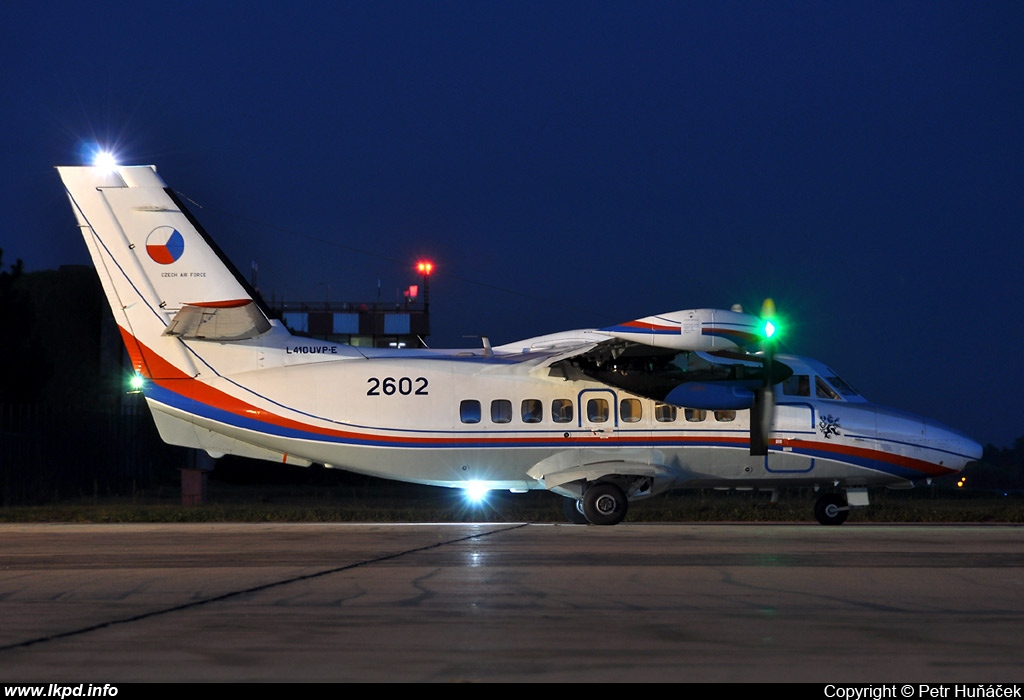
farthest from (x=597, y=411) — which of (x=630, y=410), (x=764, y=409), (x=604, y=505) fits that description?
(x=764, y=409)

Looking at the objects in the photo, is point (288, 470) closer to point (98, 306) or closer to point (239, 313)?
point (239, 313)

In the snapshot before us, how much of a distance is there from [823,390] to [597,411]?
466 cm

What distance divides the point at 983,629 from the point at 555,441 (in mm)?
13126

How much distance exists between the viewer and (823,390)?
22.0m

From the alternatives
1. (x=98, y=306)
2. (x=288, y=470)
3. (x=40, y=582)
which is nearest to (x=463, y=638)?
(x=40, y=582)

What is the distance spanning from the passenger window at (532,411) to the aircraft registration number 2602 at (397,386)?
196 centimetres

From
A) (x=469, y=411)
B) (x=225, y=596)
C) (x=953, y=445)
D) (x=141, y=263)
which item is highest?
(x=141, y=263)

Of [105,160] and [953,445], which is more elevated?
[105,160]

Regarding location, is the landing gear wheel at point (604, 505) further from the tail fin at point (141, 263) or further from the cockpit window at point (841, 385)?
the tail fin at point (141, 263)

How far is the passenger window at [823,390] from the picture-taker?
22000 millimetres

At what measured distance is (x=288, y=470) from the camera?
43.8 metres

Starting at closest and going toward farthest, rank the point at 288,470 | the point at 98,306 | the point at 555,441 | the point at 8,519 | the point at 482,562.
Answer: the point at 482,562 < the point at 555,441 < the point at 8,519 < the point at 288,470 < the point at 98,306

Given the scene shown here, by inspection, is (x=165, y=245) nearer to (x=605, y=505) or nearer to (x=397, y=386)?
(x=397, y=386)

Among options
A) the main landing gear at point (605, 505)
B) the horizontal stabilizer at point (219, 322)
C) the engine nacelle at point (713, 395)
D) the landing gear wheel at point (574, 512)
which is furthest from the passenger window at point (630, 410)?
the horizontal stabilizer at point (219, 322)
